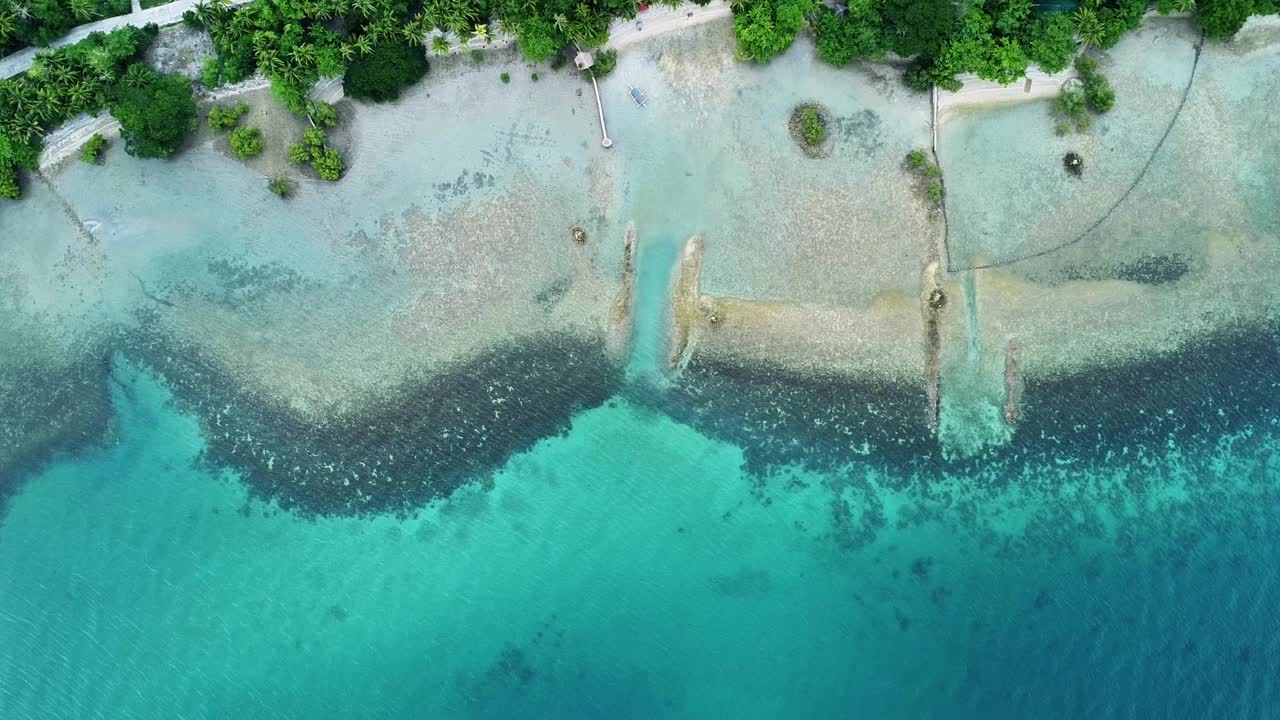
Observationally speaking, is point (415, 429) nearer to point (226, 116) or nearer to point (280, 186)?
point (280, 186)

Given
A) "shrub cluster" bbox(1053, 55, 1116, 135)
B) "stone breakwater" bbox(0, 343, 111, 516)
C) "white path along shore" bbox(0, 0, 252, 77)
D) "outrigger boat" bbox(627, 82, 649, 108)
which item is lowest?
"stone breakwater" bbox(0, 343, 111, 516)

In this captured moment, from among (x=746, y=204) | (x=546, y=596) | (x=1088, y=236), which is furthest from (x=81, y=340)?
(x=1088, y=236)

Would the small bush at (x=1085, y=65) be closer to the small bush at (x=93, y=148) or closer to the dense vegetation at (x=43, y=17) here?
the dense vegetation at (x=43, y=17)

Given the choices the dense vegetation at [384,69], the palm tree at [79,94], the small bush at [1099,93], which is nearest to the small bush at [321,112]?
the dense vegetation at [384,69]

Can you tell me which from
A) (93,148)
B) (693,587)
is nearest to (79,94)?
(93,148)

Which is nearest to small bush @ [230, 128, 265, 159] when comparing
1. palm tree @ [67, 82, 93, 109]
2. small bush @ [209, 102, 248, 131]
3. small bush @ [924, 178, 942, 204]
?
small bush @ [209, 102, 248, 131]

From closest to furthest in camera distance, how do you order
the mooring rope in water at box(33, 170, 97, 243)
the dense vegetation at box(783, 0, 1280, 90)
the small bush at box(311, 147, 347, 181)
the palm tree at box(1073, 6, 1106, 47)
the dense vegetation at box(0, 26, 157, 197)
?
1. the dense vegetation at box(783, 0, 1280, 90)
2. the palm tree at box(1073, 6, 1106, 47)
3. the dense vegetation at box(0, 26, 157, 197)
4. the small bush at box(311, 147, 347, 181)
5. the mooring rope in water at box(33, 170, 97, 243)

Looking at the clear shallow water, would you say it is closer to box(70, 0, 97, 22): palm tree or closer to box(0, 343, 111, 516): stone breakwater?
box(0, 343, 111, 516): stone breakwater
